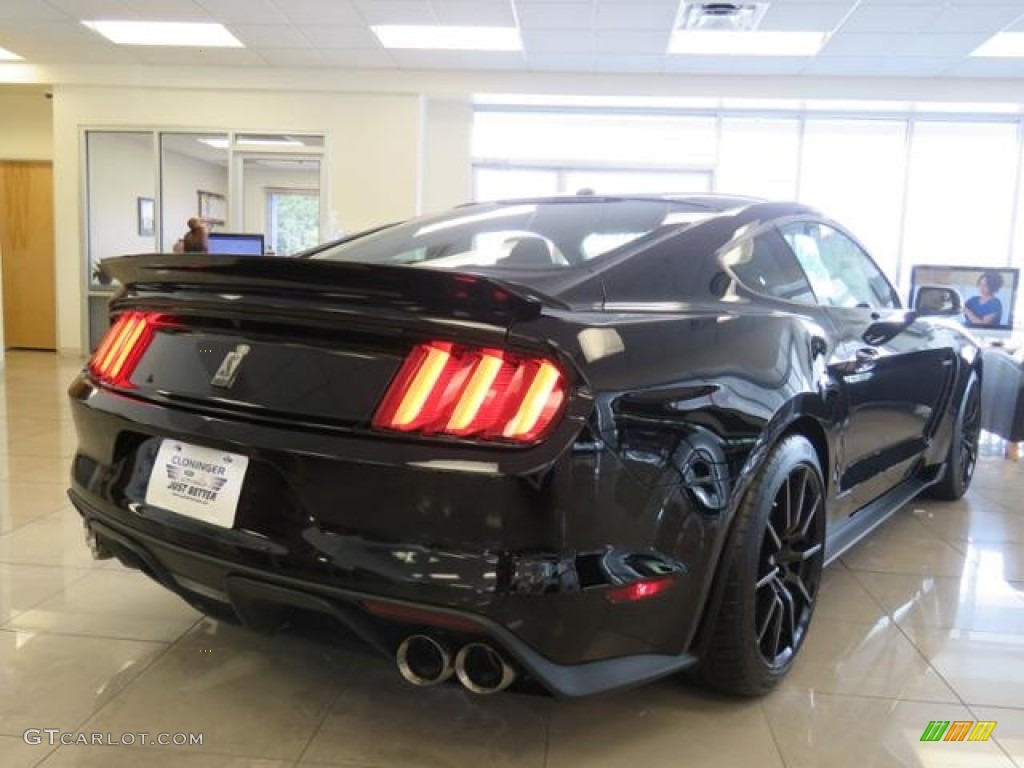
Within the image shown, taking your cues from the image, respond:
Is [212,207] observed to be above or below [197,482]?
above

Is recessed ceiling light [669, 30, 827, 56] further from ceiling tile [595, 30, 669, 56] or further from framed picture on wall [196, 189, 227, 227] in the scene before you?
framed picture on wall [196, 189, 227, 227]

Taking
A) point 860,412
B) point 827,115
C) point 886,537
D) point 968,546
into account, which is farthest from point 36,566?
point 827,115

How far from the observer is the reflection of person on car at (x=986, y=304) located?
21.3 feet

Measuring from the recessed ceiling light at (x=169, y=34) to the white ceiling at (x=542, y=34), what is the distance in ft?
0.51

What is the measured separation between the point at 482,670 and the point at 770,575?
763 millimetres

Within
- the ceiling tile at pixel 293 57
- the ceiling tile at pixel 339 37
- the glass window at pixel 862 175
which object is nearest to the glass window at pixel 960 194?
the glass window at pixel 862 175

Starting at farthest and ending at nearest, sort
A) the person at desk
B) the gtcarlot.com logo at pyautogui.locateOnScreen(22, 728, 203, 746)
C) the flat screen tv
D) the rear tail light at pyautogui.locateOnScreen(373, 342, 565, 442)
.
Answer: the person at desk → the flat screen tv → the gtcarlot.com logo at pyautogui.locateOnScreen(22, 728, 203, 746) → the rear tail light at pyautogui.locateOnScreen(373, 342, 565, 442)

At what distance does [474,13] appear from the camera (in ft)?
23.4

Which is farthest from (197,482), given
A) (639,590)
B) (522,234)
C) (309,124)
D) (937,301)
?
(309,124)

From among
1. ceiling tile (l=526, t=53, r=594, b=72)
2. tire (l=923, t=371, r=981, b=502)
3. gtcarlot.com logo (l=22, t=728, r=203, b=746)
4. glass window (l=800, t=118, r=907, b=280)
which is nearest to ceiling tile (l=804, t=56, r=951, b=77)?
glass window (l=800, t=118, r=907, b=280)

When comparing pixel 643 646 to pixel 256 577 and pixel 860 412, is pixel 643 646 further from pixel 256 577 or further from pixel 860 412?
pixel 860 412

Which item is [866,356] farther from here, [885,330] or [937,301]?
[937,301]

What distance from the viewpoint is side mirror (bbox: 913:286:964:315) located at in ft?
10.5

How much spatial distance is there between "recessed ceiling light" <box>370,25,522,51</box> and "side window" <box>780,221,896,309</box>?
18.3 feet
